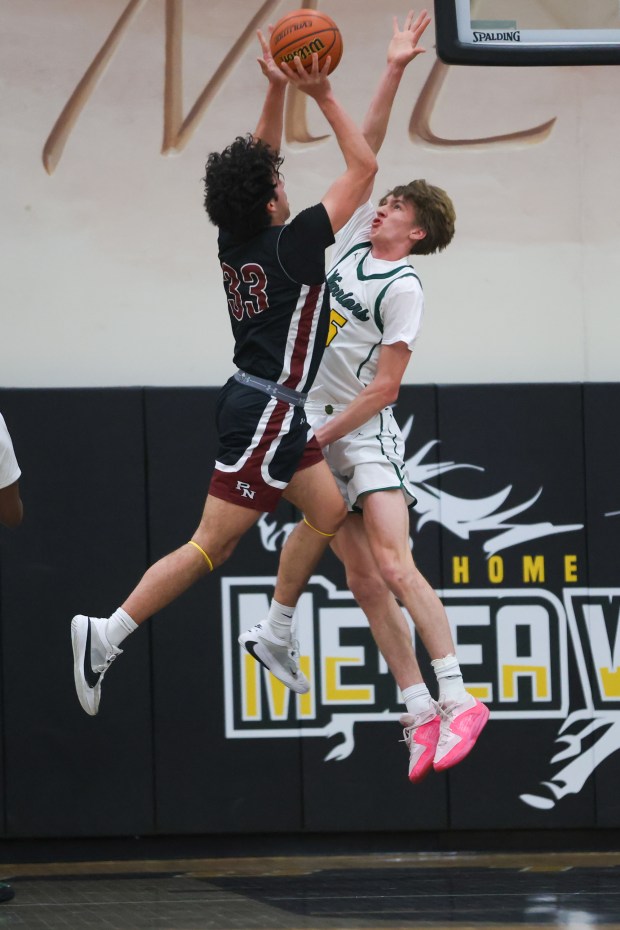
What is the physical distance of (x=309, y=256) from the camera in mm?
4125

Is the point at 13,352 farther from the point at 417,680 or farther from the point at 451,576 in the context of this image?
the point at 417,680

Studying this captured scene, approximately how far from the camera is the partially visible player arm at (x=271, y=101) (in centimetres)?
431

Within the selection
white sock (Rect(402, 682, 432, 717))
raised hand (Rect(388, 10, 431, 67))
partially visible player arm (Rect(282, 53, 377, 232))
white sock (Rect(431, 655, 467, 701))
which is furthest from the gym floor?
raised hand (Rect(388, 10, 431, 67))

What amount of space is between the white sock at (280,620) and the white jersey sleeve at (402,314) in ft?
3.20

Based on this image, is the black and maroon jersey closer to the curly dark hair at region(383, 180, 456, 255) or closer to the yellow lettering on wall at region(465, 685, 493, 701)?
the curly dark hair at region(383, 180, 456, 255)

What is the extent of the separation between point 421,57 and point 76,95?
5.75 feet

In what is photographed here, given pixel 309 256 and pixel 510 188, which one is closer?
pixel 309 256

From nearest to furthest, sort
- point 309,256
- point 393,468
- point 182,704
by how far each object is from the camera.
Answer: point 309,256
point 393,468
point 182,704

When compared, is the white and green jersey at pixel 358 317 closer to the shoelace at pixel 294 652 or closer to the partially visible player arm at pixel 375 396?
the partially visible player arm at pixel 375 396

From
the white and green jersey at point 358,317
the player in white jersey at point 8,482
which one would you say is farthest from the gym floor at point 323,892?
the white and green jersey at point 358,317

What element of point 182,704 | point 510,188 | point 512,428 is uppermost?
point 510,188

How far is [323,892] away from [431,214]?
302 centimetres

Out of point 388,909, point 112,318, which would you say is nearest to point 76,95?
point 112,318

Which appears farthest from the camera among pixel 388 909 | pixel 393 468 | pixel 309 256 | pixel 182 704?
pixel 182 704
